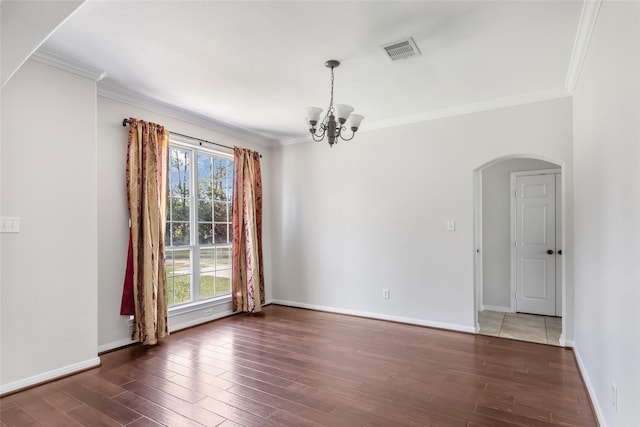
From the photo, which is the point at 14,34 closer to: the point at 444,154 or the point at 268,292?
the point at 444,154

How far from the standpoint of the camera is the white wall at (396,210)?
406cm

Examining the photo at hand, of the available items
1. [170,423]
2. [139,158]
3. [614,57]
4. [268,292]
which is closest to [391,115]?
[614,57]

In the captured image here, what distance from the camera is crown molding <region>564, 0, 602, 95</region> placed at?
222 cm

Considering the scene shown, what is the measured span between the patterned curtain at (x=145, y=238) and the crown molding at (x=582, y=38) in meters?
4.00

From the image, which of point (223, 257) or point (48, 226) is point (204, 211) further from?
point (48, 226)

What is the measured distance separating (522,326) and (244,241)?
13.0ft

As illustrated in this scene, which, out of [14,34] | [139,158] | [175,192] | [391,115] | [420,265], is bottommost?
[420,265]

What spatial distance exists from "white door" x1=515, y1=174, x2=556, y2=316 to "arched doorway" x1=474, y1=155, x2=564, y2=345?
1 centimetres

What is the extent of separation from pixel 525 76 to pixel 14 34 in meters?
3.94

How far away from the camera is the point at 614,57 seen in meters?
1.87

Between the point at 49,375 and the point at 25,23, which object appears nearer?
the point at 25,23

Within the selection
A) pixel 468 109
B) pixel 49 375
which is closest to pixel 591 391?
pixel 468 109

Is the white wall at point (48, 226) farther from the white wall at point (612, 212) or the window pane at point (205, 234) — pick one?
the white wall at point (612, 212)

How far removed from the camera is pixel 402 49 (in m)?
2.75
